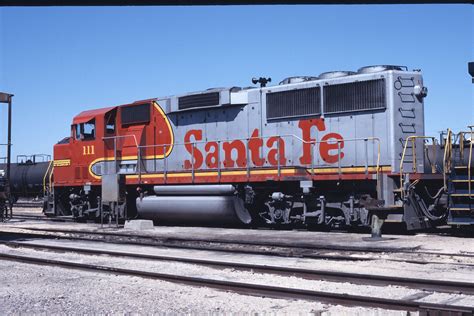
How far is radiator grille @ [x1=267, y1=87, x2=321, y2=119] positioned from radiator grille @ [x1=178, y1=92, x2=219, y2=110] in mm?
1816

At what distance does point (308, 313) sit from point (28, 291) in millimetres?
3807

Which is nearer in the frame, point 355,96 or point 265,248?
point 265,248

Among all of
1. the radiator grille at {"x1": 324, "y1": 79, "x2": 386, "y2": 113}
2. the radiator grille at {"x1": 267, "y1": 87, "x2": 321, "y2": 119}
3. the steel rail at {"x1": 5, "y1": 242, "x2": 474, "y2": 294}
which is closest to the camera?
the steel rail at {"x1": 5, "y1": 242, "x2": 474, "y2": 294}

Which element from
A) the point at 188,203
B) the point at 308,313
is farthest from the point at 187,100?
the point at 308,313

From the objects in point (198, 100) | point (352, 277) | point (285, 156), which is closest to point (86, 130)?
point (198, 100)

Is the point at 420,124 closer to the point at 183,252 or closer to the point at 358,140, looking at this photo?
the point at 358,140

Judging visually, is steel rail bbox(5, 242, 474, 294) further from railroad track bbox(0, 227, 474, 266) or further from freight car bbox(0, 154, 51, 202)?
freight car bbox(0, 154, 51, 202)

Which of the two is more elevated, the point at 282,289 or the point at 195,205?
the point at 195,205

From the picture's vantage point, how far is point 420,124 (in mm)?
14594

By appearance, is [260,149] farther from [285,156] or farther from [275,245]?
[275,245]

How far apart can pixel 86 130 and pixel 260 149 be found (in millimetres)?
7233

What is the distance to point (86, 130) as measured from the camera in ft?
66.4

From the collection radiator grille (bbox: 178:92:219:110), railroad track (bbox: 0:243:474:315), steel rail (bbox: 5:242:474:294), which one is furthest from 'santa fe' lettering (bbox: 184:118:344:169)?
railroad track (bbox: 0:243:474:315)

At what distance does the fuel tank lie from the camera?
16.5m
